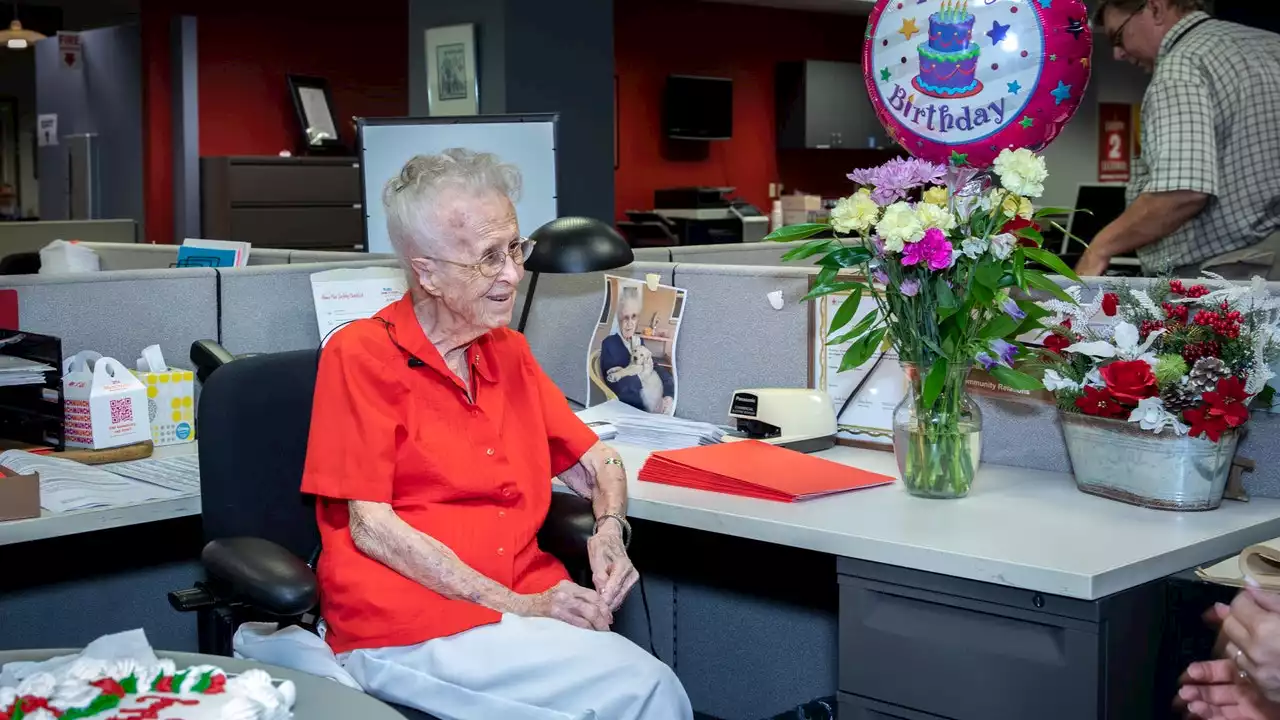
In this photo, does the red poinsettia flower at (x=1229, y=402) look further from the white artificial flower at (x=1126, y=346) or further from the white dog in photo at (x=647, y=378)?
the white dog in photo at (x=647, y=378)

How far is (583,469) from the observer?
2113 mm

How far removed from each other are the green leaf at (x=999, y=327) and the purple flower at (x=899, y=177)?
0.71ft

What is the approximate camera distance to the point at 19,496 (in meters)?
1.89

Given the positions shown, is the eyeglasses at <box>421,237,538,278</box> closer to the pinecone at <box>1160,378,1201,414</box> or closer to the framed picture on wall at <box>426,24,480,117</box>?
the pinecone at <box>1160,378,1201,414</box>

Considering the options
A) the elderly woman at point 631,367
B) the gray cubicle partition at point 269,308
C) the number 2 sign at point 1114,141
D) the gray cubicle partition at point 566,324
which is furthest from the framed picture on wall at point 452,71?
the number 2 sign at point 1114,141

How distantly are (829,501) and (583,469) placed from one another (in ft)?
1.27

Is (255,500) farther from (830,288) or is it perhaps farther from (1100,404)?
(1100,404)

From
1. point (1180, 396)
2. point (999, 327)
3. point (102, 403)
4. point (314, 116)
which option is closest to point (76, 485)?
point (102, 403)

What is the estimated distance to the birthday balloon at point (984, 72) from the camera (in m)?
1.99

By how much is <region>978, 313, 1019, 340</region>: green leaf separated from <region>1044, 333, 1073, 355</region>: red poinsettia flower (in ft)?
0.24

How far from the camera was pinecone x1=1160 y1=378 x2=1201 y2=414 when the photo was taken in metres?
1.83

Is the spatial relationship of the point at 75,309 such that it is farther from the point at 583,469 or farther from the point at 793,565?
the point at 793,565

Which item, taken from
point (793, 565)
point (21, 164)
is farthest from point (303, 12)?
point (793, 565)

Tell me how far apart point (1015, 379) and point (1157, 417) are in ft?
0.67
